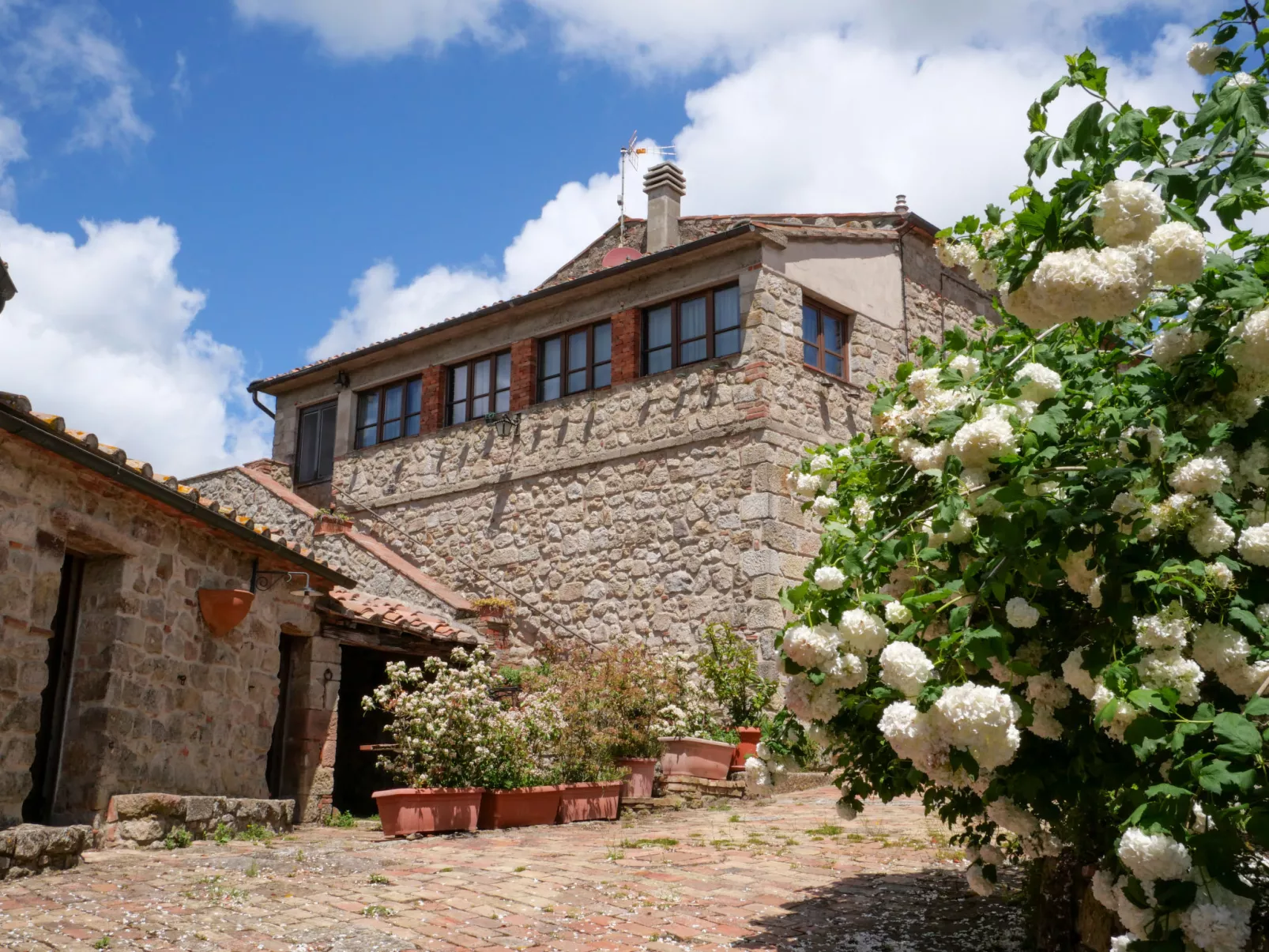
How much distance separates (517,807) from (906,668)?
649 centimetres

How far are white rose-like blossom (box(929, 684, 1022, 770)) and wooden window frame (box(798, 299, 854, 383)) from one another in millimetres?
10218

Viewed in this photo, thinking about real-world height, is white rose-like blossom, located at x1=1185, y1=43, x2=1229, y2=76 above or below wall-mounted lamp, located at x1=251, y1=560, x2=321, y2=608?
above

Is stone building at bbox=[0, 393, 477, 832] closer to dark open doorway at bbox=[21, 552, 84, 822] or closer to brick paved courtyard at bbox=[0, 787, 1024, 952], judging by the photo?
dark open doorway at bbox=[21, 552, 84, 822]

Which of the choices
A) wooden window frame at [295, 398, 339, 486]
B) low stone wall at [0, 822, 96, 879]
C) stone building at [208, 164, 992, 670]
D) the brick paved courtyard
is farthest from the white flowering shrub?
wooden window frame at [295, 398, 339, 486]

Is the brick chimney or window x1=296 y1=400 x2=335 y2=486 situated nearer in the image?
the brick chimney

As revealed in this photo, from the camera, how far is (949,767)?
3.35 metres

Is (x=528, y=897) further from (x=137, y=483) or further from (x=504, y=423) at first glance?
(x=504, y=423)

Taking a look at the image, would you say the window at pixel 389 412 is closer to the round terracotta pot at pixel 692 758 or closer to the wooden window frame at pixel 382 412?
the wooden window frame at pixel 382 412

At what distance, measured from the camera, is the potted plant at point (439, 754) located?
8516 millimetres

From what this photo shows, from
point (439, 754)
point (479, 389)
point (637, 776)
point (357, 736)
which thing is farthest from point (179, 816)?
point (479, 389)

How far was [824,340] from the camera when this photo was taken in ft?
44.9

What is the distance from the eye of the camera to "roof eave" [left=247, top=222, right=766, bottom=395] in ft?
42.8

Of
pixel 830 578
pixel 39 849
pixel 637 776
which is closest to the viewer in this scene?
pixel 830 578

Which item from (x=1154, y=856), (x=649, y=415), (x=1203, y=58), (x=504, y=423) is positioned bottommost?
(x=1154, y=856)
